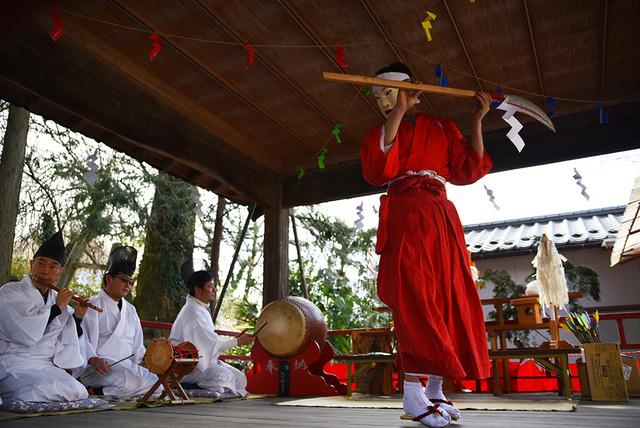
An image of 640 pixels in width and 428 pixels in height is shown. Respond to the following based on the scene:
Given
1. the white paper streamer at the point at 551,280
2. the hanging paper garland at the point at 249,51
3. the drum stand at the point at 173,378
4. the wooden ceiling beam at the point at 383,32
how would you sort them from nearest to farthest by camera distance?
the wooden ceiling beam at the point at 383,32 → the hanging paper garland at the point at 249,51 → the drum stand at the point at 173,378 → the white paper streamer at the point at 551,280

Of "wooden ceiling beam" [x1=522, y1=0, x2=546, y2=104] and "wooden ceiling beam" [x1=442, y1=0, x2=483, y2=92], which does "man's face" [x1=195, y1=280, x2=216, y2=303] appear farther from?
"wooden ceiling beam" [x1=522, y1=0, x2=546, y2=104]

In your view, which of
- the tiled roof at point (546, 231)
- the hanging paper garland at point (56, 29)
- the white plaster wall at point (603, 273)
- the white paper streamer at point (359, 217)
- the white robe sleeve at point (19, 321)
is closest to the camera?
the hanging paper garland at point (56, 29)

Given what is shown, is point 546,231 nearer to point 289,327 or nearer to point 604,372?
point 604,372

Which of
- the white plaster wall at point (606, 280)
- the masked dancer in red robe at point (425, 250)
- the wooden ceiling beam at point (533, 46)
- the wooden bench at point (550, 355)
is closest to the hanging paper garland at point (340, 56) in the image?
the masked dancer in red robe at point (425, 250)

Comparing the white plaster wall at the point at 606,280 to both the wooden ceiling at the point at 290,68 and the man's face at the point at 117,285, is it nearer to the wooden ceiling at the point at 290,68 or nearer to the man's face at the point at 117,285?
the wooden ceiling at the point at 290,68

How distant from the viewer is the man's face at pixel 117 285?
15.5ft

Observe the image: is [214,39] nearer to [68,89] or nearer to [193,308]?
[68,89]

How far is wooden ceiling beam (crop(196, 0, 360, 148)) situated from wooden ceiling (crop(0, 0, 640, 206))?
0.01 meters

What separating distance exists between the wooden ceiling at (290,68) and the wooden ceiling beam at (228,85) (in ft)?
0.04

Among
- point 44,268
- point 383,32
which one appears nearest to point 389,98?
point 383,32

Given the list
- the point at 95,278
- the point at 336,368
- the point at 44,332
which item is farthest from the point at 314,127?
the point at 95,278

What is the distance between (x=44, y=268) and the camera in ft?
12.3

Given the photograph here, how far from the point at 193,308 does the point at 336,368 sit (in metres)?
2.65

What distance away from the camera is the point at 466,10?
11.1 ft
